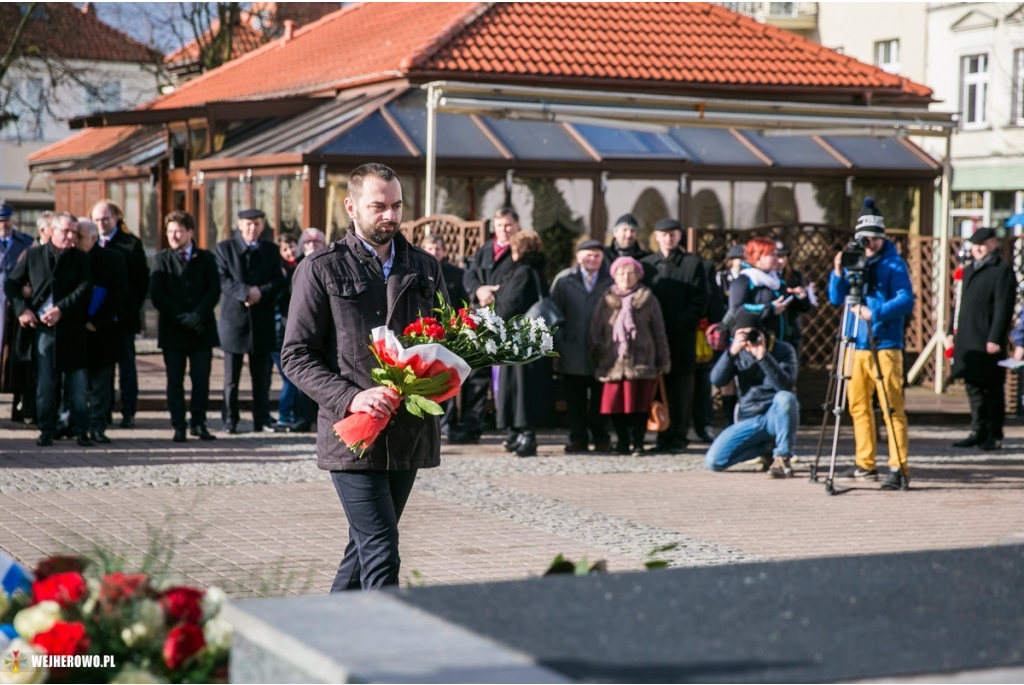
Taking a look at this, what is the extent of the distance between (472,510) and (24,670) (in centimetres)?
631

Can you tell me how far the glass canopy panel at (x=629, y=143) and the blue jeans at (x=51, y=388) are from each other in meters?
10.3

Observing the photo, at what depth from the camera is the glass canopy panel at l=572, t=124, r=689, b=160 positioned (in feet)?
68.2

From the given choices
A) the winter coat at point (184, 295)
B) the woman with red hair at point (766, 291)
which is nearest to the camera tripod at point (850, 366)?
the woman with red hair at point (766, 291)

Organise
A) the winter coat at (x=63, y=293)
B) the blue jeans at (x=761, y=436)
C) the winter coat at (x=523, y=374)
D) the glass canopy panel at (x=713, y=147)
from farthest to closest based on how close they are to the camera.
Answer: the glass canopy panel at (x=713, y=147) < the winter coat at (x=523, y=374) < the winter coat at (x=63, y=293) < the blue jeans at (x=761, y=436)

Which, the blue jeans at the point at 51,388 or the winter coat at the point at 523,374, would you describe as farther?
the winter coat at the point at 523,374

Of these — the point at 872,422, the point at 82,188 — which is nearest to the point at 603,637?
the point at 872,422

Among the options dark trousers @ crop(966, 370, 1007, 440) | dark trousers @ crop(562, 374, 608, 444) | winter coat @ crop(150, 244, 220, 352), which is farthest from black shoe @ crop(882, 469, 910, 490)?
winter coat @ crop(150, 244, 220, 352)

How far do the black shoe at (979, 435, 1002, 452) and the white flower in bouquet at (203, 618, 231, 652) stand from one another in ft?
38.1

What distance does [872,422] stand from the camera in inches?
436

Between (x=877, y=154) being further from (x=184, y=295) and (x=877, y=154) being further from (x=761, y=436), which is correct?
(x=184, y=295)

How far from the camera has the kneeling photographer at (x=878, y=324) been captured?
1065cm

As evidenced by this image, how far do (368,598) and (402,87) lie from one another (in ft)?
59.7

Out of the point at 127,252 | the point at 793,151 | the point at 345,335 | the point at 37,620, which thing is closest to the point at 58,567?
the point at 37,620

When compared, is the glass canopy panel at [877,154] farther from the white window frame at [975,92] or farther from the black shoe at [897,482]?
the white window frame at [975,92]
